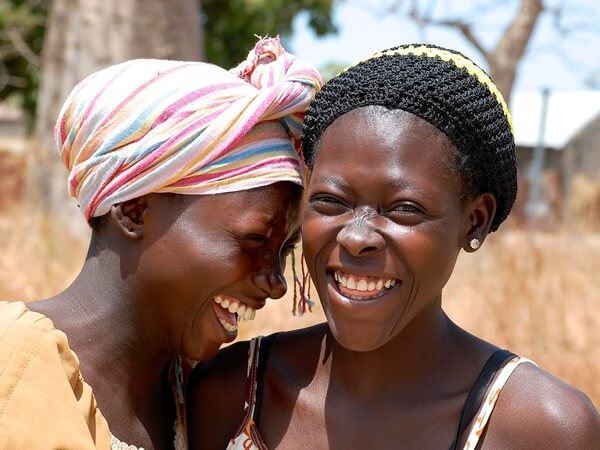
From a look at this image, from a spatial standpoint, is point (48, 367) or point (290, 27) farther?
point (290, 27)

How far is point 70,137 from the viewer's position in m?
2.42

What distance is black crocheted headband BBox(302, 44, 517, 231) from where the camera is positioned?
2186 millimetres

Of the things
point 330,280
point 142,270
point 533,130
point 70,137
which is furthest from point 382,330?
point 533,130

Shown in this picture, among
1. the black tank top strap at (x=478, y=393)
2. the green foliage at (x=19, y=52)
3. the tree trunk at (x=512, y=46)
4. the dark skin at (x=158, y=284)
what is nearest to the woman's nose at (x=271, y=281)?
the dark skin at (x=158, y=284)

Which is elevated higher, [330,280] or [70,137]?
[70,137]

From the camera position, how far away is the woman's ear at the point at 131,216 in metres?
2.39

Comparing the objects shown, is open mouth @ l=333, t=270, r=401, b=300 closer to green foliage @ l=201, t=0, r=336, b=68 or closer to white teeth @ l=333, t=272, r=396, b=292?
white teeth @ l=333, t=272, r=396, b=292

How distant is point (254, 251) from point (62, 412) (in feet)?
2.11

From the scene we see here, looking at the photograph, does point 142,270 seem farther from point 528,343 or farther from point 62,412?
point 528,343

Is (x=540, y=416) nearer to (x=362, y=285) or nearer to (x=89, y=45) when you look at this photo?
(x=362, y=285)

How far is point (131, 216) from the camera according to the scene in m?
2.41

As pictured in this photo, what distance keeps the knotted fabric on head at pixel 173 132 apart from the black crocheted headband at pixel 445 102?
124 millimetres

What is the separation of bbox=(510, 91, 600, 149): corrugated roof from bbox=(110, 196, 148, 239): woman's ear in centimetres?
1891

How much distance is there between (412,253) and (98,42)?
5351mm
